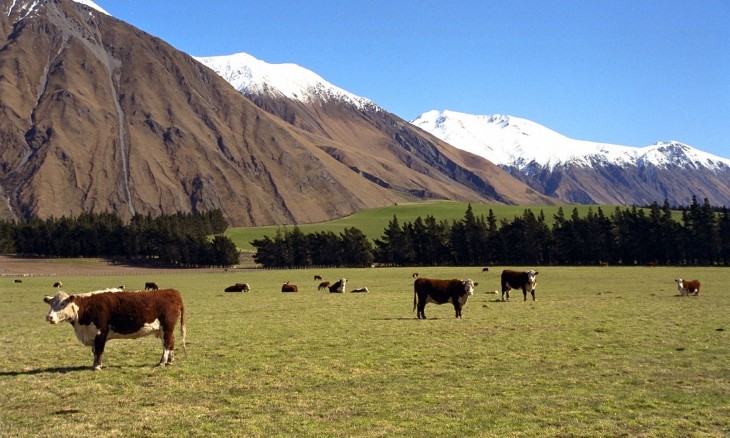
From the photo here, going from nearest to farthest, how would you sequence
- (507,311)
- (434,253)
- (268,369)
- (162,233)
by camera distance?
(268,369) < (507,311) < (434,253) < (162,233)

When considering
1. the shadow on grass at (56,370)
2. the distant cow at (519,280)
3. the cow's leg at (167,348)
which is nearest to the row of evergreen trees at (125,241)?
the distant cow at (519,280)

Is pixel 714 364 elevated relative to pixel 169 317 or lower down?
lower down

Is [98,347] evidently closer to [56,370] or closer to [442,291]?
[56,370]

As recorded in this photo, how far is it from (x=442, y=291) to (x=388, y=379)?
16.9m

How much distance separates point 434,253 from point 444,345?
117m

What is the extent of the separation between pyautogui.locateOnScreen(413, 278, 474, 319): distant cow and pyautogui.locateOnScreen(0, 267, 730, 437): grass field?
5.91 ft

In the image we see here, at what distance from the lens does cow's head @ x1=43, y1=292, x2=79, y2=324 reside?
19.4 metres

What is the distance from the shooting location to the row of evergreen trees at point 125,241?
504 ft

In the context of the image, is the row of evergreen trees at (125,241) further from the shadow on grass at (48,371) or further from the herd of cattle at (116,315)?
the shadow on grass at (48,371)

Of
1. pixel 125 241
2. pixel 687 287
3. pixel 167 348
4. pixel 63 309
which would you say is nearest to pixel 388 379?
pixel 167 348

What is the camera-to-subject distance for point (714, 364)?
19125 mm

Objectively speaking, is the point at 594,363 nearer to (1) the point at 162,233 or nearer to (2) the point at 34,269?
(2) the point at 34,269

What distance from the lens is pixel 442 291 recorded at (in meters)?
34.1

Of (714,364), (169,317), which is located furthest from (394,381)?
(714,364)
